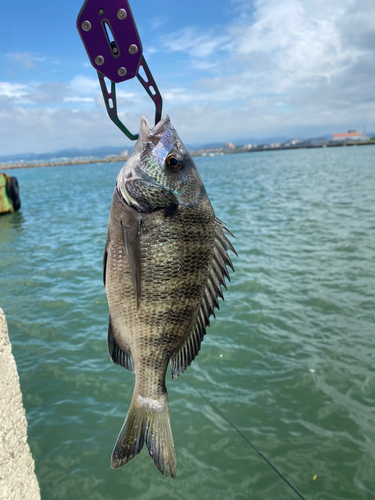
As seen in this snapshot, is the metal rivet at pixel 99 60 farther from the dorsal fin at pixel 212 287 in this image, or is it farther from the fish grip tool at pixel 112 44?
the dorsal fin at pixel 212 287

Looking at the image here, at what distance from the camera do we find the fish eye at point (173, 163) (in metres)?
1.96

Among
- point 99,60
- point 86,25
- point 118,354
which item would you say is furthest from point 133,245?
point 86,25

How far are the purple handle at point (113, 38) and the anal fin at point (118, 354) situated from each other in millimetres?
1338

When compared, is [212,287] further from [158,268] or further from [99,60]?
[99,60]

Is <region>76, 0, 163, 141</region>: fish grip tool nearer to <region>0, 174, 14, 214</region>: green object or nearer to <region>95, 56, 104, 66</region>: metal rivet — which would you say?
<region>95, 56, 104, 66</region>: metal rivet

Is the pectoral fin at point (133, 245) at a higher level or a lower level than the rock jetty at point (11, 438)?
higher

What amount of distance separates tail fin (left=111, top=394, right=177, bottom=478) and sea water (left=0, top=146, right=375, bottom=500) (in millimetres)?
3154

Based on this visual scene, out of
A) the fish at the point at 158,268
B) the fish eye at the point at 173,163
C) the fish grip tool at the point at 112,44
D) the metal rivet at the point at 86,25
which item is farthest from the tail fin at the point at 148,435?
the metal rivet at the point at 86,25

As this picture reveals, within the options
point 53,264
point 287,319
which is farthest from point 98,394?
point 53,264

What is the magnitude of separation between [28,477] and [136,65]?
3265 millimetres

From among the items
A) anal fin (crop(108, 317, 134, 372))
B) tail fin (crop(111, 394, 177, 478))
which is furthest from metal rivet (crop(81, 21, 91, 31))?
tail fin (crop(111, 394, 177, 478))

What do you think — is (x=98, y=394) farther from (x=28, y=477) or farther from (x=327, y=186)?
(x=327, y=186)

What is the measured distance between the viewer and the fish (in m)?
1.89

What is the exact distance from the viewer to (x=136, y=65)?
1.69 metres
